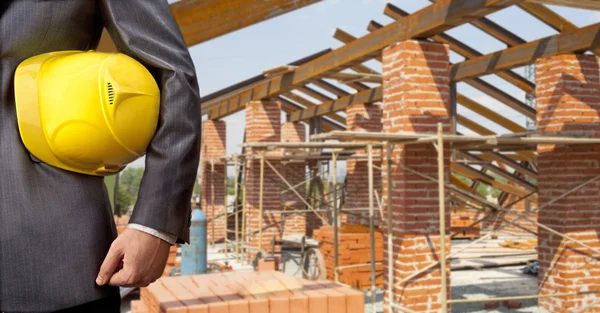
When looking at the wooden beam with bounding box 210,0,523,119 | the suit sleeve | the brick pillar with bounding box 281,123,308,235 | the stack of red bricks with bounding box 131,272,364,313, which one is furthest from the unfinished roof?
the suit sleeve

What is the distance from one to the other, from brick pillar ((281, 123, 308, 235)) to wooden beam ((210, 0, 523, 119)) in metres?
6.93

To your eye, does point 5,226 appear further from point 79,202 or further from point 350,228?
point 350,228

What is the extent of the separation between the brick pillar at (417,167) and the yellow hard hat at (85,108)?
22.5 ft

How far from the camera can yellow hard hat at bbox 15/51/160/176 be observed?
1124 mm

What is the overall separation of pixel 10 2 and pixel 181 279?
13.1ft

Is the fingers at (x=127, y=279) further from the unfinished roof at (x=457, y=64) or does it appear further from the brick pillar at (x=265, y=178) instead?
the brick pillar at (x=265, y=178)

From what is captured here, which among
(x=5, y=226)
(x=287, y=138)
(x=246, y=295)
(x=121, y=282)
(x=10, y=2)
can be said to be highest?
(x=287, y=138)

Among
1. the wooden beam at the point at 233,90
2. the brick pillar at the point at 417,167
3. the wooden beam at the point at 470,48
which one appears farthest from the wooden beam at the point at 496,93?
the wooden beam at the point at 233,90

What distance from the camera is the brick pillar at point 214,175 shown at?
62.0 ft

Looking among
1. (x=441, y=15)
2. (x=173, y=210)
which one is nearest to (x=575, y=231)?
(x=441, y=15)

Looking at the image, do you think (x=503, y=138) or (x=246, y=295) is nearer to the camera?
(x=246, y=295)

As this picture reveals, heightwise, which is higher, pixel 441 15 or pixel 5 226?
pixel 441 15

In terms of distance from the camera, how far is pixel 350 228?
1197 cm

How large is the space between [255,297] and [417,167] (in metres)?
4.19
